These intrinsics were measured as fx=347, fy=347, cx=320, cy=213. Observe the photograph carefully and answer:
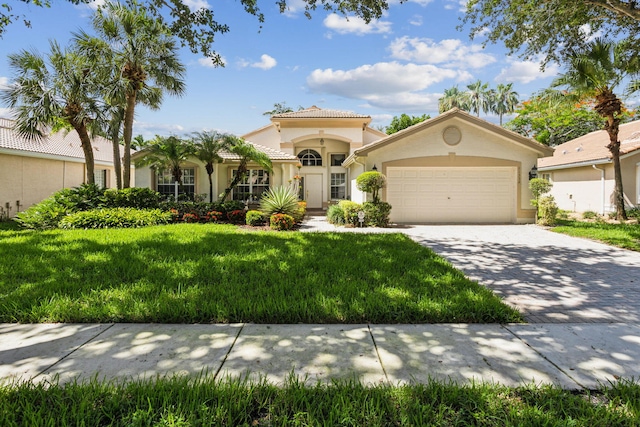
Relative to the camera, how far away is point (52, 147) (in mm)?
18391

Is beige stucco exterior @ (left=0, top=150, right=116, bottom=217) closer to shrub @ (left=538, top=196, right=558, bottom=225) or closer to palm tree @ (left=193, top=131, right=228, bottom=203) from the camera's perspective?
palm tree @ (left=193, top=131, right=228, bottom=203)

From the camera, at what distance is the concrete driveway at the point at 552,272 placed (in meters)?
4.67

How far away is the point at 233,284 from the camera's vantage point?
17.4 ft

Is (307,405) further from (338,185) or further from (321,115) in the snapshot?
(321,115)

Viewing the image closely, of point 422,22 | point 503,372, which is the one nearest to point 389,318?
point 503,372

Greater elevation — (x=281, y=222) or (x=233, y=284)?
(x=281, y=222)

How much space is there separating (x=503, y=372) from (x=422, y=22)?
11.5 metres

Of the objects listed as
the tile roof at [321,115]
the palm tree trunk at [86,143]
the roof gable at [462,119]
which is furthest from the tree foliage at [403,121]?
the palm tree trunk at [86,143]

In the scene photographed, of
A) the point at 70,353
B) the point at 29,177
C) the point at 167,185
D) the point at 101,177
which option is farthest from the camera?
the point at 101,177

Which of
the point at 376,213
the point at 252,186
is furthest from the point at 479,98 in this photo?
the point at 376,213

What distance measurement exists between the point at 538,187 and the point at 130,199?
1691 centimetres

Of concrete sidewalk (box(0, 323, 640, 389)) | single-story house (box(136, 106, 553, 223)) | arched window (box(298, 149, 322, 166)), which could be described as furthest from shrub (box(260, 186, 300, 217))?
concrete sidewalk (box(0, 323, 640, 389))

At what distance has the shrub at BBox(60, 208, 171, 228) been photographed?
12.0 meters

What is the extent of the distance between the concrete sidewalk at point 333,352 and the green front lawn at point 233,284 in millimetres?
232
